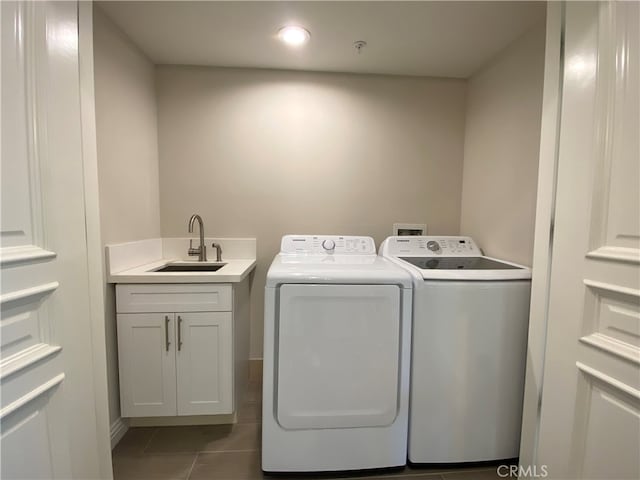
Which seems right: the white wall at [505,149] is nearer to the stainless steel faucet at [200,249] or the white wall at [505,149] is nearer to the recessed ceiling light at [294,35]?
the recessed ceiling light at [294,35]

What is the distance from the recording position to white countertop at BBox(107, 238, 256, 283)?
1478 mm

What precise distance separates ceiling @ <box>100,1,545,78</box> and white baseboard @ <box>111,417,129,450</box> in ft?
6.72

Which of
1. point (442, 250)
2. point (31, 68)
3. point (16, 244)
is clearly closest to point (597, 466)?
point (442, 250)

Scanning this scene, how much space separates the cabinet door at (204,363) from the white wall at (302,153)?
0.57 m

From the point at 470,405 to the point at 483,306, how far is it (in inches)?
17.8

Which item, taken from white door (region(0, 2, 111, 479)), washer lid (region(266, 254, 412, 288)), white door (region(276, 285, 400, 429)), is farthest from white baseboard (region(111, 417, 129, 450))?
washer lid (region(266, 254, 412, 288))

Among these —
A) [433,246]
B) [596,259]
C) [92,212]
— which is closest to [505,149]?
[433,246]

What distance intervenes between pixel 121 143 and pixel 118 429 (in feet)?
4.93

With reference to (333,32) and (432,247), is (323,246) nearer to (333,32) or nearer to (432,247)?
(432,247)

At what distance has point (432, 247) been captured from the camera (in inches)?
73.6

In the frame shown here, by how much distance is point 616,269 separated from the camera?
747 millimetres

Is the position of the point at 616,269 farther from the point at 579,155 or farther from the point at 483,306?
the point at 483,306

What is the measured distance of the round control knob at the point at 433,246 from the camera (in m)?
1.86

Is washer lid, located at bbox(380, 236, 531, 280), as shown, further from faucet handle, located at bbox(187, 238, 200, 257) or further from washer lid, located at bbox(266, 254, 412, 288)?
faucet handle, located at bbox(187, 238, 200, 257)
